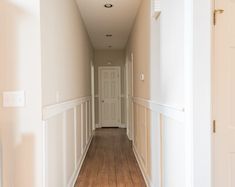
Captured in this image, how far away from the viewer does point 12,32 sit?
1.67 metres

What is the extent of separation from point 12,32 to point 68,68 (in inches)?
46.9

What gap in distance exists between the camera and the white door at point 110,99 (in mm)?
7645

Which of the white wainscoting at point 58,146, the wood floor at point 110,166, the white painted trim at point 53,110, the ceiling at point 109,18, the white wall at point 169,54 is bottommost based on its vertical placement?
the wood floor at point 110,166

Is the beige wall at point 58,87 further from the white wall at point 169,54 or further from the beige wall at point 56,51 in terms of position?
the white wall at point 169,54

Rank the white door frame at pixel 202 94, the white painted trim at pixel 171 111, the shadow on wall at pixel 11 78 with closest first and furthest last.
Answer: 1. the white door frame at pixel 202 94
2. the white painted trim at pixel 171 111
3. the shadow on wall at pixel 11 78

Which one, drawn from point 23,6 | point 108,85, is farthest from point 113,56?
point 23,6

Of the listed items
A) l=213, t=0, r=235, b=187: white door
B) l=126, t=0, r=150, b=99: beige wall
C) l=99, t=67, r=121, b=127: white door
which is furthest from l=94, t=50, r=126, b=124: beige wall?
l=213, t=0, r=235, b=187: white door

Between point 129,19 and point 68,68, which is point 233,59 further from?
point 129,19

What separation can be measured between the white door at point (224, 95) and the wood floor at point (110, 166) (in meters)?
1.67

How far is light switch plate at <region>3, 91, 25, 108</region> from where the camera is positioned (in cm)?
167

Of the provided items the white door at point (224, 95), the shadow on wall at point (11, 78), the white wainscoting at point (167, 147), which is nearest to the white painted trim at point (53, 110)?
the shadow on wall at point (11, 78)

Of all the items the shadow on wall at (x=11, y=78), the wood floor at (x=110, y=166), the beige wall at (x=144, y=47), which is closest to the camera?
the shadow on wall at (x=11, y=78)

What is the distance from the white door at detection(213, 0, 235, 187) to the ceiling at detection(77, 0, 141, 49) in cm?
222

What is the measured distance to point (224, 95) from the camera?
144 cm
